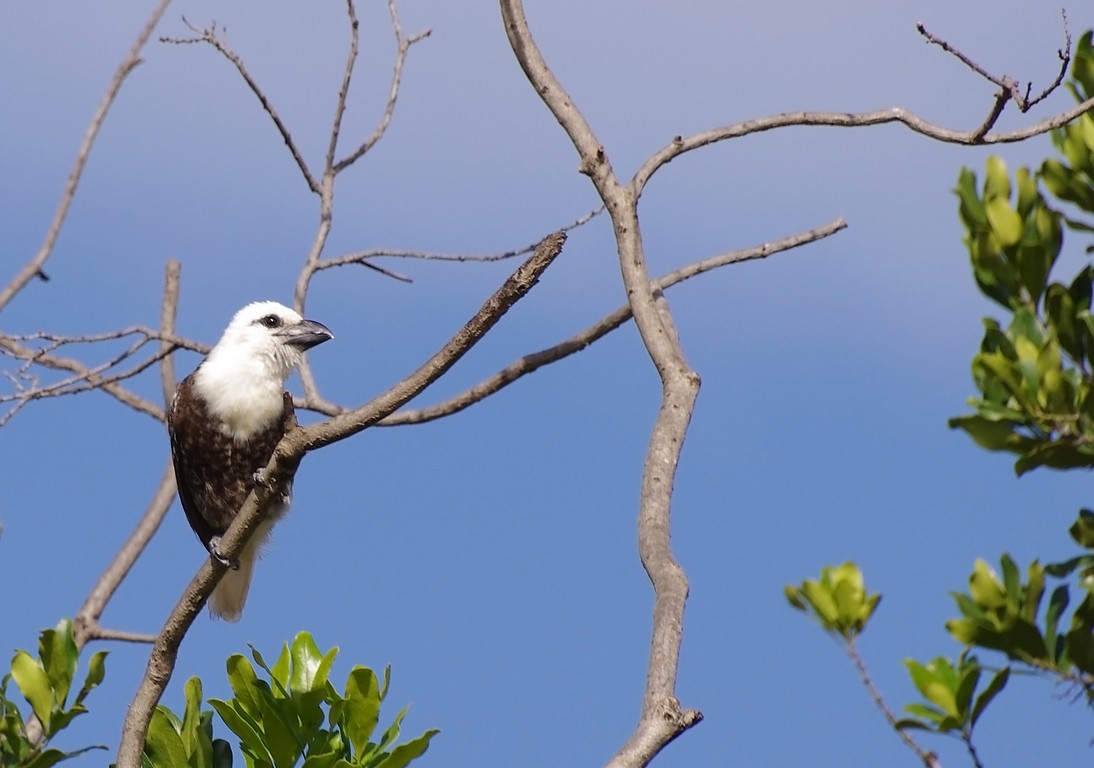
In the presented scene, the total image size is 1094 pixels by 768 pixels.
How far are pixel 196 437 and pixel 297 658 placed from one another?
4.74 ft

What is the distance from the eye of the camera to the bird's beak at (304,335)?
537 cm

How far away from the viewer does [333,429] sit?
10.9ft

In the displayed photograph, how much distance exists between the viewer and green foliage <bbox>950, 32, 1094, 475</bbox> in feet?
9.63

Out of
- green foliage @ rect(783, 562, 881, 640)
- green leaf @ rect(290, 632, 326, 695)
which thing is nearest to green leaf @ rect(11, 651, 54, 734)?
green leaf @ rect(290, 632, 326, 695)

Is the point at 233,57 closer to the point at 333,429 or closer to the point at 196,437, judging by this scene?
the point at 196,437

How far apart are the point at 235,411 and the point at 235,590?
117 centimetres

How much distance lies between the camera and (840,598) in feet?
9.63

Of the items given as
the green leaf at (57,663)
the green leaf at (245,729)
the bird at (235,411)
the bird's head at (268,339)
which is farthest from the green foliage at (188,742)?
the bird's head at (268,339)

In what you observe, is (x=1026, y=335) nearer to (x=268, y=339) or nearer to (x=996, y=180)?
(x=996, y=180)

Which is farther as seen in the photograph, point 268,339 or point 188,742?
point 268,339

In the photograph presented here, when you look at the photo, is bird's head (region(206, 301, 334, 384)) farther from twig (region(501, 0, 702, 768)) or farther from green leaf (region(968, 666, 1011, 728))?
green leaf (region(968, 666, 1011, 728))

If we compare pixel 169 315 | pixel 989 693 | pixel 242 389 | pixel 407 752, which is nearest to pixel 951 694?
pixel 989 693

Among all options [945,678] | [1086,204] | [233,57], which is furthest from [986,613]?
[233,57]

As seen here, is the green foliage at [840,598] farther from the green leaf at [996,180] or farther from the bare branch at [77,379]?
the bare branch at [77,379]
